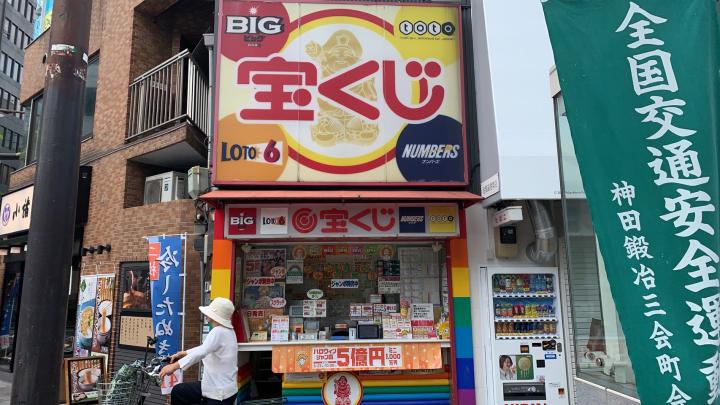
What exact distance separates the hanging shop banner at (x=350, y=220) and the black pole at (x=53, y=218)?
3.28m

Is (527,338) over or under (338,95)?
under

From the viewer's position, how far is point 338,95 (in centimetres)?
745

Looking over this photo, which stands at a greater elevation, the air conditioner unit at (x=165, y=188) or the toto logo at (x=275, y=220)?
the air conditioner unit at (x=165, y=188)

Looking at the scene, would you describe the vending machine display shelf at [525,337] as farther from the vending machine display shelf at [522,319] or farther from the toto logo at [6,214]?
the toto logo at [6,214]

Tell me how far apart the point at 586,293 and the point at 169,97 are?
832 cm

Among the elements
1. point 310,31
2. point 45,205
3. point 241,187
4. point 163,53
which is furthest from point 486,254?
point 163,53

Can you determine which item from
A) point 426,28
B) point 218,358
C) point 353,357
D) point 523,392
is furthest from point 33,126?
point 523,392

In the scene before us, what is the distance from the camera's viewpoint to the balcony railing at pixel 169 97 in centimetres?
959

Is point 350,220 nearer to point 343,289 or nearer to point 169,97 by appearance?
point 343,289

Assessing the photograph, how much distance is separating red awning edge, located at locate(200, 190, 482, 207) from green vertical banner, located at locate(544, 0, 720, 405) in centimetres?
354

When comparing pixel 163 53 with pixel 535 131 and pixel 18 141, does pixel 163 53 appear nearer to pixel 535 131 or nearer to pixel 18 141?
pixel 535 131

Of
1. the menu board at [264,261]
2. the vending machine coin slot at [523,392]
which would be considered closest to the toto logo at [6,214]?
the menu board at [264,261]

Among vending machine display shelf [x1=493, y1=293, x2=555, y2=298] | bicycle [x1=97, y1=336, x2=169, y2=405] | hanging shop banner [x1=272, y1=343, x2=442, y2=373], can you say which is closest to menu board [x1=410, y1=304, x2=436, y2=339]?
hanging shop banner [x1=272, y1=343, x2=442, y2=373]

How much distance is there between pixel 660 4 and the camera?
2.98m
